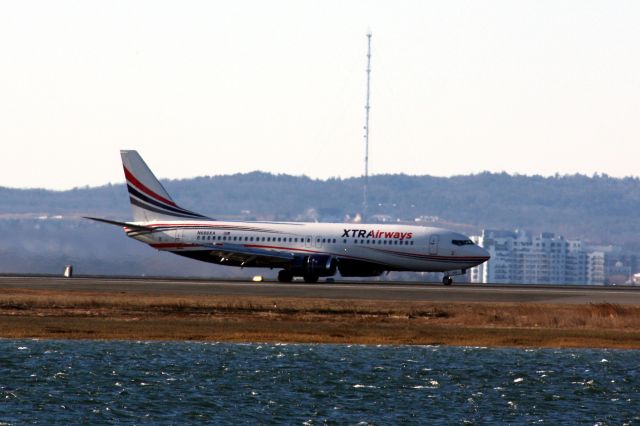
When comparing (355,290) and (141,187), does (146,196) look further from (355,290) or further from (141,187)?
(355,290)

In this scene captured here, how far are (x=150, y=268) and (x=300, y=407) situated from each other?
8031 cm

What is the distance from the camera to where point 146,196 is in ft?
343

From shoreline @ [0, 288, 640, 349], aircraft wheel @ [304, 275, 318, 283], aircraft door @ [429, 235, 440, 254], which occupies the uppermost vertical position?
aircraft door @ [429, 235, 440, 254]

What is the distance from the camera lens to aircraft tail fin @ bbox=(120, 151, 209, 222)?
341 feet

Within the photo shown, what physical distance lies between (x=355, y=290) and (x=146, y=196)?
909 inches

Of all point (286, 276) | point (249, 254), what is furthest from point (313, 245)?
point (249, 254)

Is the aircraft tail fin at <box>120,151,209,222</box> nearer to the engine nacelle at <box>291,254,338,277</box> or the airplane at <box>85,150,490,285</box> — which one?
the airplane at <box>85,150,490,285</box>

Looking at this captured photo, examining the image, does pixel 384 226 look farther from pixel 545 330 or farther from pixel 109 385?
pixel 109 385

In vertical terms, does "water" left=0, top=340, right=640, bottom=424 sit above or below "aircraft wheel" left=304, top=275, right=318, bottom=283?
below

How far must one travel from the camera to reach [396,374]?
51688 mm

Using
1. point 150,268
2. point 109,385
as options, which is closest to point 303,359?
point 109,385

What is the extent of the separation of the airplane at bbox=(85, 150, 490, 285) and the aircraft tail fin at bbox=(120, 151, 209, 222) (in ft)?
0.57

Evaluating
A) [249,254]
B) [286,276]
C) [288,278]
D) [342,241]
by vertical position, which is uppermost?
[342,241]

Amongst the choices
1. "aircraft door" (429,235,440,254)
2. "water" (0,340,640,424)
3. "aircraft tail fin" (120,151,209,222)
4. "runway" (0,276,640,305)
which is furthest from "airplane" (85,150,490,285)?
"water" (0,340,640,424)
